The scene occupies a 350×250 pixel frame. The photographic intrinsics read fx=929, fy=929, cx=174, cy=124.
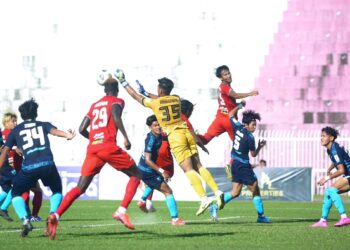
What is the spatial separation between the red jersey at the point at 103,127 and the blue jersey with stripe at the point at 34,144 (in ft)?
2.23

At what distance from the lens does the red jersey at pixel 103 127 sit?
1309 centimetres

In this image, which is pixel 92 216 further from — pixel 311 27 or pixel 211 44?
pixel 211 44

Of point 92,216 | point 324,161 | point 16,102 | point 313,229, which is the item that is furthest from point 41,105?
point 313,229

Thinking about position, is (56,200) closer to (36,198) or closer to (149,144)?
(149,144)

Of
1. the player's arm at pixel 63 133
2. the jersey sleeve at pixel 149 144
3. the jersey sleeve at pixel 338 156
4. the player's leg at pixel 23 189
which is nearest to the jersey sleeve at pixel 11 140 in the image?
the player's leg at pixel 23 189

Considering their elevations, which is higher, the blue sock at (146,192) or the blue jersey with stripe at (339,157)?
the blue jersey with stripe at (339,157)

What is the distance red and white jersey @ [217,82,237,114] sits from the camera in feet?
61.1

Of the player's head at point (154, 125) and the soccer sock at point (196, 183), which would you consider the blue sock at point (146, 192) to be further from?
the soccer sock at point (196, 183)

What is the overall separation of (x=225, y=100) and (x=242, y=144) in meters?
1.72

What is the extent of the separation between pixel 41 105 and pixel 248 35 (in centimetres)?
1267

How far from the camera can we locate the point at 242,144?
57.4 feet

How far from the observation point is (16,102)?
171 feet

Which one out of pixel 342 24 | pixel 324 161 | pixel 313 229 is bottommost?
pixel 324 161

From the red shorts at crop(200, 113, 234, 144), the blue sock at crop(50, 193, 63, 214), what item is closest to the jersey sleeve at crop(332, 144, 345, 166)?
the red shorts at crop(200, 113, 234, 144)
